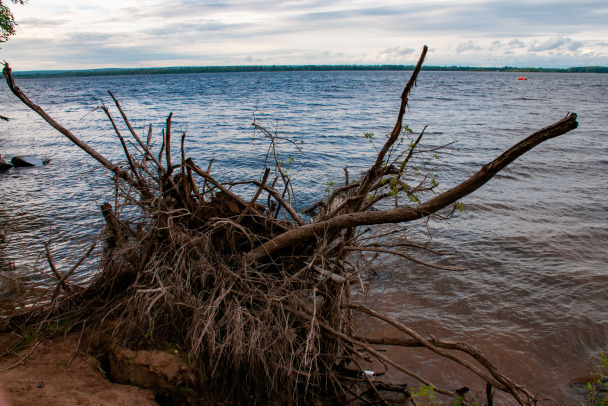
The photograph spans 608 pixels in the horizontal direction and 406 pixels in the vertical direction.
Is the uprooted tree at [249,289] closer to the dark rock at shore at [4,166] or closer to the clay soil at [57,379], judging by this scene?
the clay soil at [57,379]

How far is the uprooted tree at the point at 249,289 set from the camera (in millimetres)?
3596

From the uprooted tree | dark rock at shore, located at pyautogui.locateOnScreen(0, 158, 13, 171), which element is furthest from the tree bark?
dark rock at shore, located at pyautogui.locateOnScreen(0, 158, 13, 171)

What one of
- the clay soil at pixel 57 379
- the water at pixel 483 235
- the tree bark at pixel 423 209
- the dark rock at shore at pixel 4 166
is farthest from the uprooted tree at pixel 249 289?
the dark rock at shore at pixel 4 166

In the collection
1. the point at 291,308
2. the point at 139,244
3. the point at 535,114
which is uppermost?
the point at 139,244

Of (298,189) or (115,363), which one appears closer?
(115,363)

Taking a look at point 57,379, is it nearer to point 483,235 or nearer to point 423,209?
point 423,209

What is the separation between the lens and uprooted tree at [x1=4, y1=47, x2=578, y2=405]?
360cm

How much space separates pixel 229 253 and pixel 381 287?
3.11m

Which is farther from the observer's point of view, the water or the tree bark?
the water

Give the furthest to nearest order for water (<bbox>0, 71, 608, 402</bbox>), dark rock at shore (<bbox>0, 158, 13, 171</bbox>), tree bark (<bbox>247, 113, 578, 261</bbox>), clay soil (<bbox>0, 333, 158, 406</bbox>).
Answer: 1. dark rock at shore (<bbox>0, 158, 13, 171</bbox>)
2. water (<bbox>0, 71, 608, 402</bbox>)
3. clay soil (<bbox>0, 333, 158, 406</bbox>)
4. tree bark (<bbox>247, 113, 578, 261</bbox>)

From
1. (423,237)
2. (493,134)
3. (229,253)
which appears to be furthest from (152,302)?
(493,134)

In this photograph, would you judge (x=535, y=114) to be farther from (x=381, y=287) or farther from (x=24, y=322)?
(x=24, y=322)

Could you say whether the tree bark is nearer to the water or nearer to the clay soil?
the clay soil

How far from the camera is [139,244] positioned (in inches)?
169
